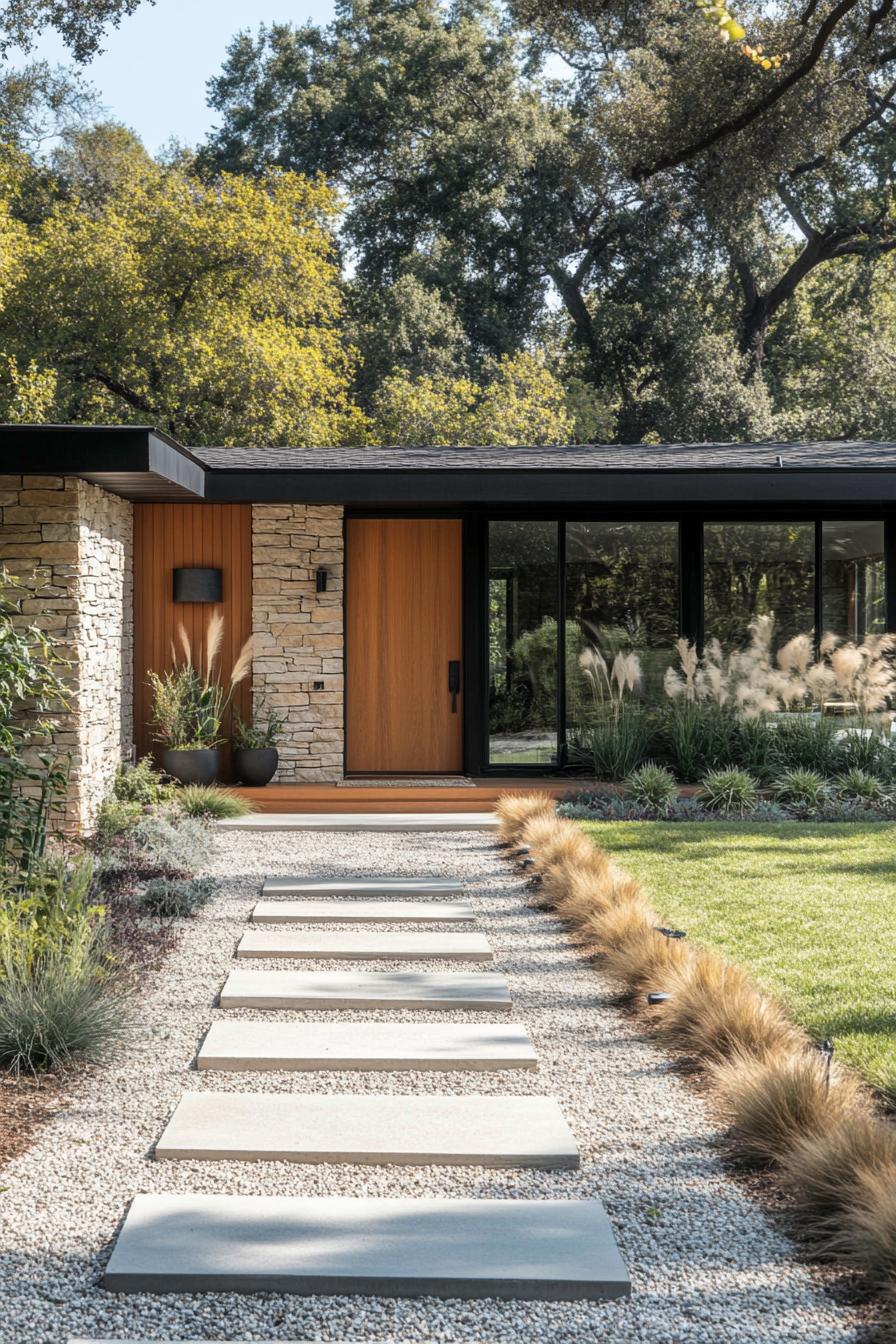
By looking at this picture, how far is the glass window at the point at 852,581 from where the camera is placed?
10188mm

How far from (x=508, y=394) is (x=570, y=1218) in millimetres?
18032

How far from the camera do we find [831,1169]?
108 inches

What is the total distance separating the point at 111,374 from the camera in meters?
18.3

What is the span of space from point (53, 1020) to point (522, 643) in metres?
6.69

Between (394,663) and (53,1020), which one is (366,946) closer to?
(53,1020)

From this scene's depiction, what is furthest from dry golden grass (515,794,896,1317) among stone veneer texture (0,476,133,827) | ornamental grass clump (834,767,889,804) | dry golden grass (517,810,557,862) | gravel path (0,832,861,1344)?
ornamental grass clump (834,767,889,804)

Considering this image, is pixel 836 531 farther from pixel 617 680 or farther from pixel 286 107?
pixel 286 107

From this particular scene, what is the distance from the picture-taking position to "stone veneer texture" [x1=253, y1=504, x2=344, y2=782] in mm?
9922

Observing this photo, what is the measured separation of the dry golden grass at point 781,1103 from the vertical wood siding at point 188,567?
7.14m

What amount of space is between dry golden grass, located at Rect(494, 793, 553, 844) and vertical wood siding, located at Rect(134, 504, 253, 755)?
105 inches

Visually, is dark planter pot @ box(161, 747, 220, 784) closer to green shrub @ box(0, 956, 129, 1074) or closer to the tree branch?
green shrub @ box(0, 956, 129, 1074)

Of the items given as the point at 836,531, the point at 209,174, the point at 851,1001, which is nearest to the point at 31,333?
the point at 209,174

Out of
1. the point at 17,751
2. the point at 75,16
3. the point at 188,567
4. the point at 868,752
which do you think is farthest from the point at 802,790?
the point at 75,16

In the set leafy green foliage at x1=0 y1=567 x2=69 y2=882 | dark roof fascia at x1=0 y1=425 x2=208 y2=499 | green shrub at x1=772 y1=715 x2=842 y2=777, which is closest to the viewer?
leafy green foliage at x1=0 y1=567 x2=69 y2=882
